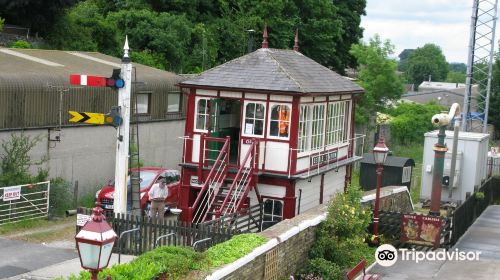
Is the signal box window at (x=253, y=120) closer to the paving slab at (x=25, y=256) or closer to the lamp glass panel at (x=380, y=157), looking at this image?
the lamp glass panel at (x=380, y=157)

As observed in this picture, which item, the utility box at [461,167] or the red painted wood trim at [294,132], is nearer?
the red painted wood trim at [294,132]

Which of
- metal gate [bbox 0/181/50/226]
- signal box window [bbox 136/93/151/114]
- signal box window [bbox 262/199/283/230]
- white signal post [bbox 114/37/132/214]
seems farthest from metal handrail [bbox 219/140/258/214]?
signal box window [bbox 136/93/151/114]

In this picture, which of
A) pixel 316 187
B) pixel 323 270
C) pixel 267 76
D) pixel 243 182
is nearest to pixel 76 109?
pixel 267 76

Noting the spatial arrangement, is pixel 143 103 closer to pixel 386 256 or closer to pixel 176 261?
pixel 386 256

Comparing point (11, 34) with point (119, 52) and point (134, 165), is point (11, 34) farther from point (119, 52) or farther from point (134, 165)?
point (134, 165)

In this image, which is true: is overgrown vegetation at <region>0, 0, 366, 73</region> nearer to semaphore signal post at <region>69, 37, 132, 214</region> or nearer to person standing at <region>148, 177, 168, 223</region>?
person standing at <region>148, 177, 168, 223</region>

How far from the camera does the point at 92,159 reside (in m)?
27.0

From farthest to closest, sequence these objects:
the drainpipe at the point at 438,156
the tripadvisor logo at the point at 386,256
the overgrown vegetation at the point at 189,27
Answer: the overgrown vegetation at the point at 189,27 → the drainpipe at the point at 438,156 → the tripadvisor logo at the point at 386,256

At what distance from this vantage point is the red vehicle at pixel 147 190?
899 inches

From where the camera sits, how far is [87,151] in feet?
87.6

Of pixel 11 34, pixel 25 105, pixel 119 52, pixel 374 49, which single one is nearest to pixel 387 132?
pixel 374 49

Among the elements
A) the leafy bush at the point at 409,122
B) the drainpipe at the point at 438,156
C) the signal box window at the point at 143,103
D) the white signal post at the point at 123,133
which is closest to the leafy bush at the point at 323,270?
the white signal post at the point at 123,133

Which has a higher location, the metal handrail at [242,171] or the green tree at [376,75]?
the green tree at [376,75]

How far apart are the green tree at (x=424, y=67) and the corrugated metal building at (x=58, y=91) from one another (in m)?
147
